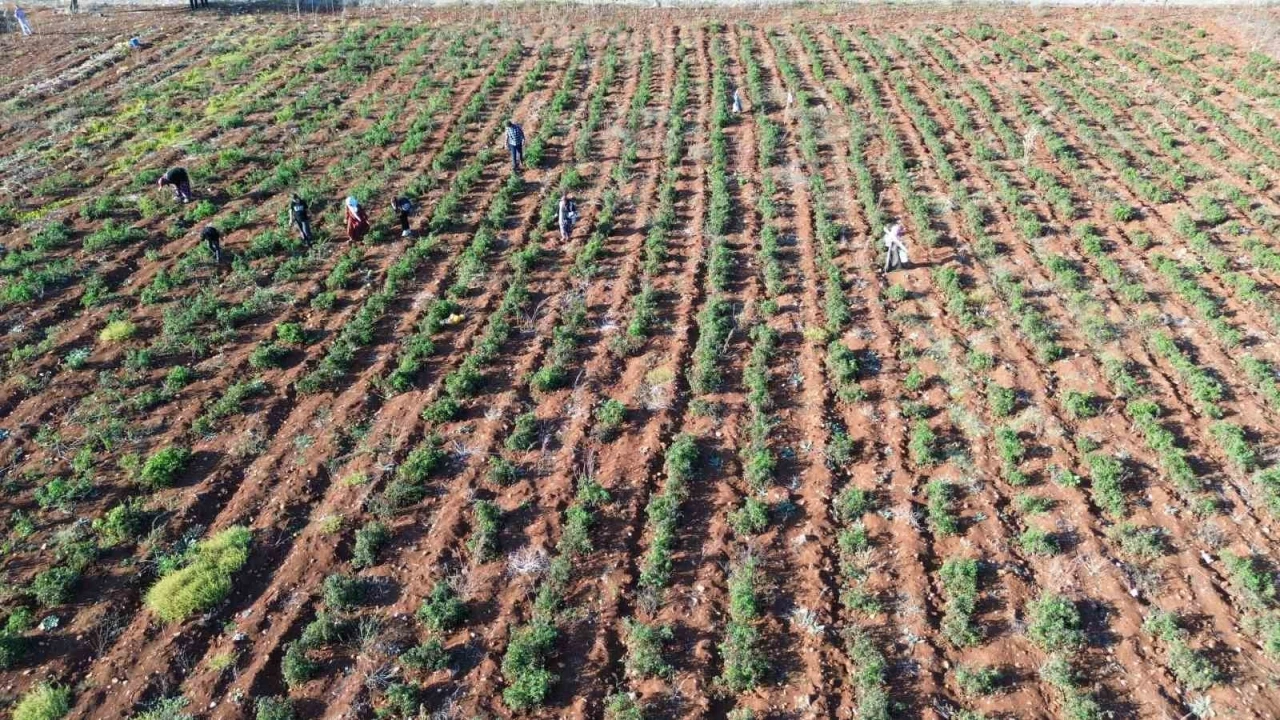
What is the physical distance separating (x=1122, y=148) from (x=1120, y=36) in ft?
38.1

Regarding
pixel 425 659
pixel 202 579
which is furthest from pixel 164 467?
pixel 425 659

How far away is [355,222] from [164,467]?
306 inches

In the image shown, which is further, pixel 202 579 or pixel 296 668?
pixel 202 579

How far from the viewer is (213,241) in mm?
17594

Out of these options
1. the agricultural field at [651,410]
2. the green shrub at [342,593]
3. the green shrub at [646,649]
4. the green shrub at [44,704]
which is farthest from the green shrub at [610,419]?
the green shrub at [44,704]

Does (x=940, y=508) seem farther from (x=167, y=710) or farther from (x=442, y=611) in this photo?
(x=167, y=710)

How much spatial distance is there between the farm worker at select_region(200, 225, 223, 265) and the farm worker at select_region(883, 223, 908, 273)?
14.8 m

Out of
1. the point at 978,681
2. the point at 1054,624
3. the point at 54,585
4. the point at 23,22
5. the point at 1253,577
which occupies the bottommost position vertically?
the point at 978,681

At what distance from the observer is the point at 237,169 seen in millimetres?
22328

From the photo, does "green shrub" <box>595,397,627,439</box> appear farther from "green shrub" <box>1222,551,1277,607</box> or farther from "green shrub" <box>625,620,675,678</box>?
"green shrub" <box>1222,551,1277,607</box>

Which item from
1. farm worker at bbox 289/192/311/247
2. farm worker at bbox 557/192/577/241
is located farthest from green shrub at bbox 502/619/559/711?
farm worker at bbox 289/192/311/247

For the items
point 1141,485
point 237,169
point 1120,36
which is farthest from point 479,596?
point 1120,36

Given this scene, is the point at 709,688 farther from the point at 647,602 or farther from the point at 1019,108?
the point at 1019,108

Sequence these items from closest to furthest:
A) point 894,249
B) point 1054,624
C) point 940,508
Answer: point 1054,624, point 940,508, point 894,249
